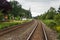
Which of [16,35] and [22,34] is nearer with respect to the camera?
[16,35]

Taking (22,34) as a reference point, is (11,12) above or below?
above

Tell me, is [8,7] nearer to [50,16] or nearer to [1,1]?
[1,1]

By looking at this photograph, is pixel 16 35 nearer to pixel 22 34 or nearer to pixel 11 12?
pixel 22 34

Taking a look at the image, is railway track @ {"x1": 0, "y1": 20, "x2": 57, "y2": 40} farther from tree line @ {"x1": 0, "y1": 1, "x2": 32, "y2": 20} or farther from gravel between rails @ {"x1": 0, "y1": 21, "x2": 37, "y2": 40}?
tree line @ {"x1": 0, "y1": 1, "x2": 32, "y2": 20}

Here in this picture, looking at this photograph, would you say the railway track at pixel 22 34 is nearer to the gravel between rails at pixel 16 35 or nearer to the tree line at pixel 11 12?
the gravel between rails at pixel 16 35

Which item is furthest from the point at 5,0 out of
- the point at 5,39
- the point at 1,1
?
Answer: the point at 5,39

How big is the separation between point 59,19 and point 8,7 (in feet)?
108

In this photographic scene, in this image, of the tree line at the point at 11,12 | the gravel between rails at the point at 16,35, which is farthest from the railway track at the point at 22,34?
the tree line at the point at 11,12

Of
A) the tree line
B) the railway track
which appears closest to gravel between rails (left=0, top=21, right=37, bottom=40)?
the railway track

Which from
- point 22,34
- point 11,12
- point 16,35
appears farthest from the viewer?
point 11,12

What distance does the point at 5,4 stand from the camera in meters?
66.2

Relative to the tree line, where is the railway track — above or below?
below

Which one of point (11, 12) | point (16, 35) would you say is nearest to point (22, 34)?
point (16, 35)

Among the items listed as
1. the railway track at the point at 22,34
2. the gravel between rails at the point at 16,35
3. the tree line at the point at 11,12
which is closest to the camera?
the railway track at the point at 22,34
